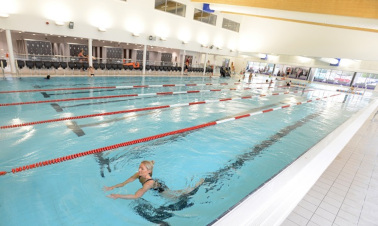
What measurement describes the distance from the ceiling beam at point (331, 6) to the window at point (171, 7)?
9.17 metres

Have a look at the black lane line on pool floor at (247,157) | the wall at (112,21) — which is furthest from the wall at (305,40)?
the black lane line on pool floor at (247,157)

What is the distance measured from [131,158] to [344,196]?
349 centimetres

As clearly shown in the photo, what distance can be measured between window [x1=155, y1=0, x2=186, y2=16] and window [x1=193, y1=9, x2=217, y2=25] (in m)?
1.61

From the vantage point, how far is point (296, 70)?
29688mm

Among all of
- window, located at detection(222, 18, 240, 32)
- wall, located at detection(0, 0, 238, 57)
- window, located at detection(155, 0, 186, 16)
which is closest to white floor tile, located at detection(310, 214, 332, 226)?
wall, located at detection(0, 0, 238, 57)

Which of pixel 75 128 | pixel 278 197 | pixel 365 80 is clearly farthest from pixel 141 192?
pixel 365 80

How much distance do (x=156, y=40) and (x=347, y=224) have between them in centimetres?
1487

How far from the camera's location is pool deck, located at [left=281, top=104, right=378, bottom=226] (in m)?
2.60

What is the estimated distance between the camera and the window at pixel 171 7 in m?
14.6

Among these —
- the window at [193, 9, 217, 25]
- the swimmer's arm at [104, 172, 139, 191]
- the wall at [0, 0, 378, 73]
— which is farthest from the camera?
the window at [193, 9, 217, 25]

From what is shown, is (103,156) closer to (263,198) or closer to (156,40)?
(263,198)

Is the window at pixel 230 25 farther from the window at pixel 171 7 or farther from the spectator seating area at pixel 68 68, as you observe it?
the spectator seating area at pixel 68 68

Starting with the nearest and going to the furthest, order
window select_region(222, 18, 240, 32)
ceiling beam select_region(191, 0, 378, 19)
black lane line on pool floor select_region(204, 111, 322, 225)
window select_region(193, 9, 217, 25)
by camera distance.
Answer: black lane line on pool floor select_region(204, 111, 322, 225) → ceiling beam select_region(191, 0, 378, 19) → window select_region(193, 9, 217, 25) → window select_region(222, 18, 240, 32)

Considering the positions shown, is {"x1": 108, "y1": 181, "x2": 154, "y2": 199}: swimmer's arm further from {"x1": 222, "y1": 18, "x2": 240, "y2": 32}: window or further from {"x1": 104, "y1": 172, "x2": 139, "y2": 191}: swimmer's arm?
{"x1": 222, "y1": 18, "x2": 240, "y2": 32}: window
